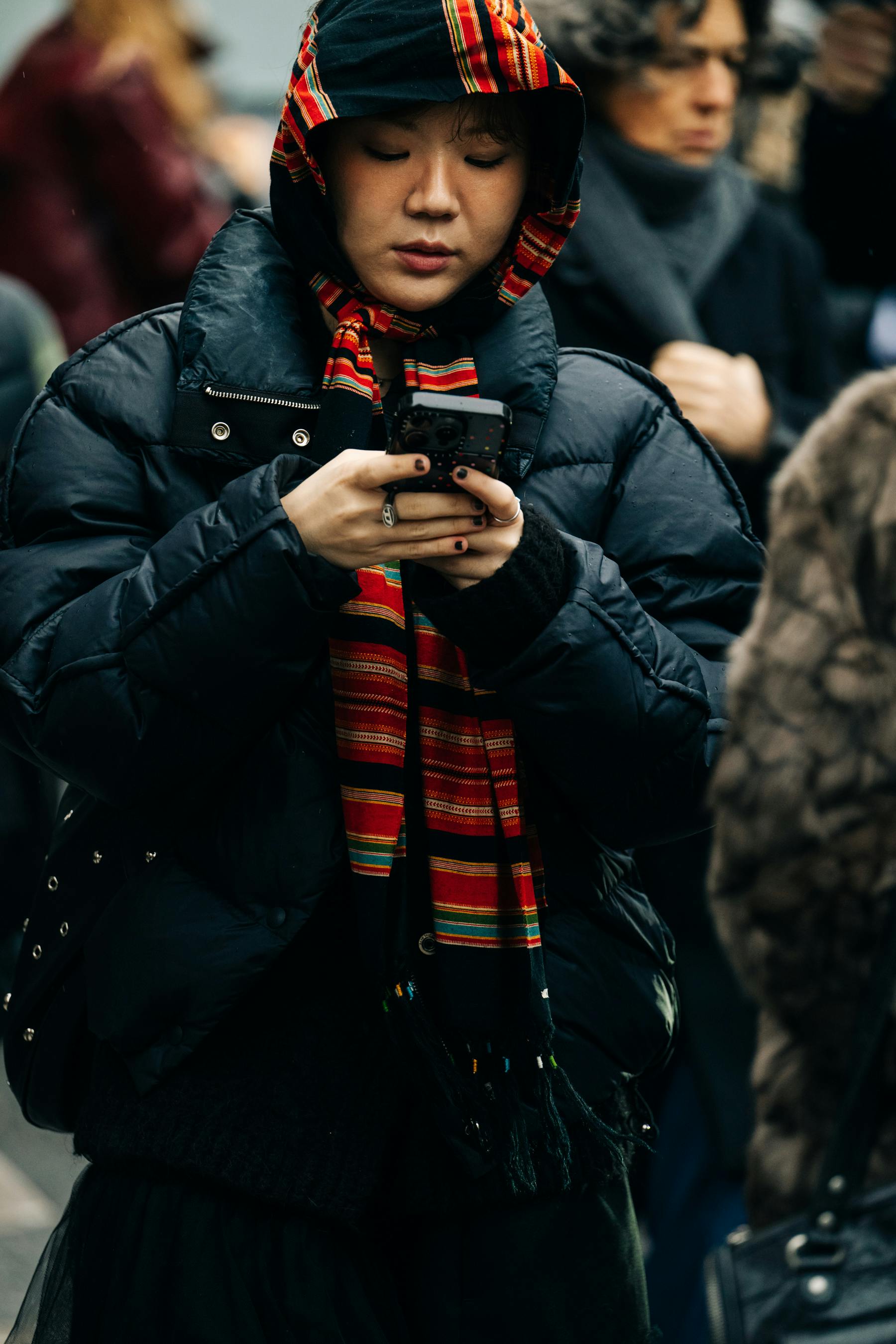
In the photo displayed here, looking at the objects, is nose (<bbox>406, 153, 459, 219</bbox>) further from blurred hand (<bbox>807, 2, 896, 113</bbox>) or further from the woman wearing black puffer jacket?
blurred hand (<bbox>807, 2, 896, 113</bbox>)

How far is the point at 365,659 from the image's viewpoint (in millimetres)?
1980

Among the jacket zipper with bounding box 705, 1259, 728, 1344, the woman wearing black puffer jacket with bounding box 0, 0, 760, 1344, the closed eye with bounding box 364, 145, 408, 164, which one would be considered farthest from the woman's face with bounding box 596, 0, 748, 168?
the jacket zipper with bounding box 705, 1259, 728, 1344

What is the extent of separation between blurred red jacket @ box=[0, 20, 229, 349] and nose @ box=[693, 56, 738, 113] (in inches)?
86.3

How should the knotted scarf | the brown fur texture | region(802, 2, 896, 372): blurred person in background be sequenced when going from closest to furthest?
the brown fur texture → the knotted scarf → region(802, 2, 896, 372): blurred person in background

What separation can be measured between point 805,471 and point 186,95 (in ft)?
15.1

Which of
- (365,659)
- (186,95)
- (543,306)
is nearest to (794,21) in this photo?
(186,95)

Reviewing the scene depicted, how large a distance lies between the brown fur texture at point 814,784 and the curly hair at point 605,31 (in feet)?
6.76

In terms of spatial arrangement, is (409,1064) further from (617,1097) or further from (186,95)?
(186,95)

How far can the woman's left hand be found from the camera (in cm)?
183

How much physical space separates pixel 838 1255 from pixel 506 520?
811 millimetres

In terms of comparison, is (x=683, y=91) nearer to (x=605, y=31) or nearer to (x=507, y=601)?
(x=605, y=31)

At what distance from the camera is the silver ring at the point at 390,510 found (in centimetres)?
181

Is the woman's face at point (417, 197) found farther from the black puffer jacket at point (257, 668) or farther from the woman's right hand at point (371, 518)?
the woman's right hand at point (371, 518)

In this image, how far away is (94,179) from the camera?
5289 mm
